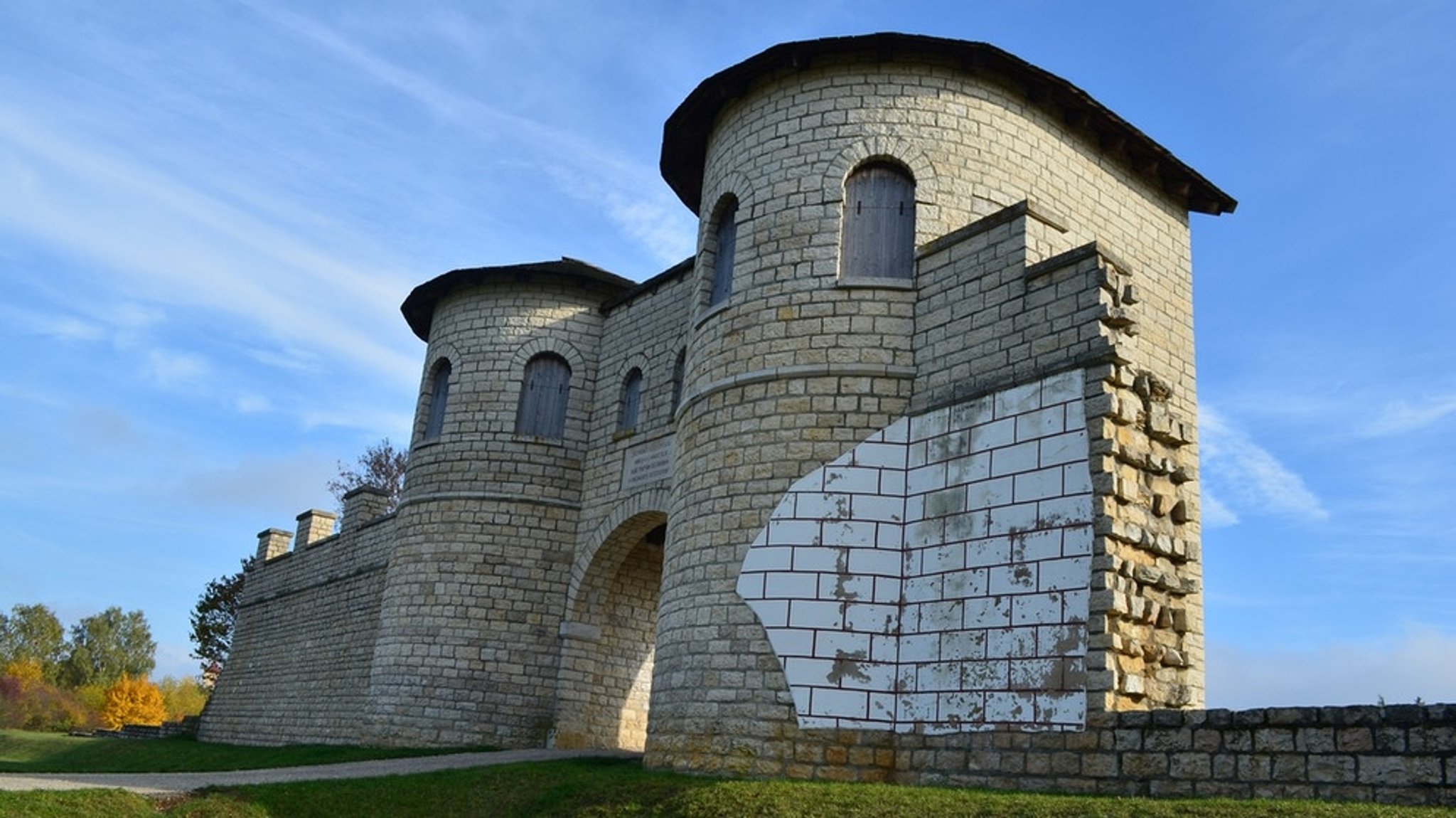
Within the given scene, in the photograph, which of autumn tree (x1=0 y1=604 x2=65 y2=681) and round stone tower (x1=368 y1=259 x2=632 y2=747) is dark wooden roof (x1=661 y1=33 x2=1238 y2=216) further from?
autumn tree (x1=0 y1=604 x2=65 y2=681)

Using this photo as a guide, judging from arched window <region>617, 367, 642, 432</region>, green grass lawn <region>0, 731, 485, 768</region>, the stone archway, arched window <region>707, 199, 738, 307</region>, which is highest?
arched window <region>707, 199, 738, 307</region>

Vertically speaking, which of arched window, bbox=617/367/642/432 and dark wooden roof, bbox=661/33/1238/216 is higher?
dark wooden roof, bbox=661/33/1238/216

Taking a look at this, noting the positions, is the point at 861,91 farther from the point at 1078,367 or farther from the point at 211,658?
the point at 211,658

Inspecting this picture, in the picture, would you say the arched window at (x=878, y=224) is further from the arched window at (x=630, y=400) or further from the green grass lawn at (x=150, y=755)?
the green grass lawn at (x=150, y=755)

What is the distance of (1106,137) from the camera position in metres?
14.1

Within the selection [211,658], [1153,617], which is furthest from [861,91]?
[211,658]

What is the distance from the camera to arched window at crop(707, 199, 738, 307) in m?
13.9

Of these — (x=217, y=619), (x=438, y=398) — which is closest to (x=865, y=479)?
(x=438, y=398)

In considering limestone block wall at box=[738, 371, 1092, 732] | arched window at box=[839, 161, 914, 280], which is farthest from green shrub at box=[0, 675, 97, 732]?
arched window at box=[839, 161, 914, 280]

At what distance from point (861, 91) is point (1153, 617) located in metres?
6.39

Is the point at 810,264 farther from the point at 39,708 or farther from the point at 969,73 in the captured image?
the point at 39,708

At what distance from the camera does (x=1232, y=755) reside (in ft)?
26.6

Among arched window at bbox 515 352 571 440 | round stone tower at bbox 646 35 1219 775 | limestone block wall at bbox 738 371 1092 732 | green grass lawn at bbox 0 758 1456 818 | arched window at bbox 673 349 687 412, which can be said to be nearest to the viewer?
green grass lawn at bbox 0 758 1456 818

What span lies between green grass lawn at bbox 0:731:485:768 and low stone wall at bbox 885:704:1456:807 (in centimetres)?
905
